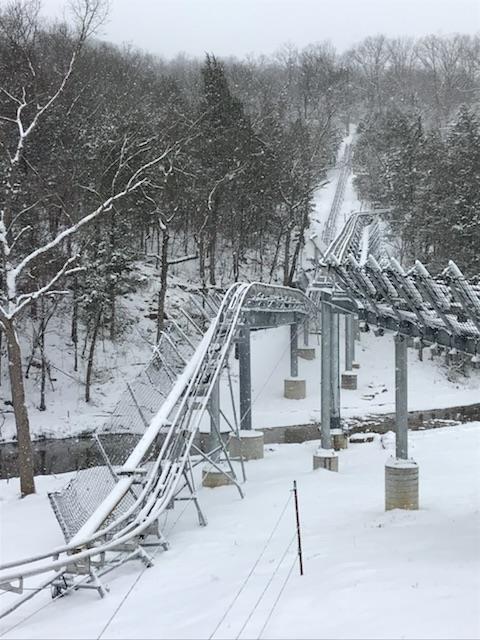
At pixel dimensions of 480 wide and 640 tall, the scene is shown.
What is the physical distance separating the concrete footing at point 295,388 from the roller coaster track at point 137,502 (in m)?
12.5

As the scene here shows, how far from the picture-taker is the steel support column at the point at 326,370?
64.4 ft

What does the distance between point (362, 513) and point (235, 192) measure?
3119 cm

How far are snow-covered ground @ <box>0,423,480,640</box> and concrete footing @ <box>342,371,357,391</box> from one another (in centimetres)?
1655

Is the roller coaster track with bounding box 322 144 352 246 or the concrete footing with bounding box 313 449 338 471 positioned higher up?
the roller coaster track with bounding box 322 144 352 246

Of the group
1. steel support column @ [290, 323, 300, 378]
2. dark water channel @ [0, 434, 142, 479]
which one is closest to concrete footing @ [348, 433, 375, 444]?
steel support column @ [290, 323, 300, 378]

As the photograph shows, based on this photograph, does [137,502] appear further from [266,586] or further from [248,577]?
[266,586]

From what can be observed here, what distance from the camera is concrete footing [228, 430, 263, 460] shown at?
21172mm

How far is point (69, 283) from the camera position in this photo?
33938mm

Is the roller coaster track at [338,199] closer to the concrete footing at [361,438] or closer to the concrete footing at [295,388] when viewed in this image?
the concrete footing at [295,388]

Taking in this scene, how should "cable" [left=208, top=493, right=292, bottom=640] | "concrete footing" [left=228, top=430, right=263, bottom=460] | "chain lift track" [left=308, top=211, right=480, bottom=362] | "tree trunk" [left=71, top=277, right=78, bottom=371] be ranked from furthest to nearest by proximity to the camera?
"tree trunk" [left=71, top=277, right=78, bottom=371] < "concrete footing" [left=228, top=430, right=263, bottom=460] < "chain lift track" [left=308, top=211, right=480, bottom=362] < "cable" [left=208, top=493, right=292, bottom=640]

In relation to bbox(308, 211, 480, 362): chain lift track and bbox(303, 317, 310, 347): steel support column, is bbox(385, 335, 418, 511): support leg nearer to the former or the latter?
bbox(308, 211, 480, 362): chain lift track

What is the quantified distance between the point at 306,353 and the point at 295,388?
4.76 m

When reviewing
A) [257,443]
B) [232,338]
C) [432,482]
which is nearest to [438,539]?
[432,482]

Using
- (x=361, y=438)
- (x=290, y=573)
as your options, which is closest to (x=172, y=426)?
(x=290, y=573)
